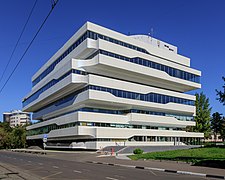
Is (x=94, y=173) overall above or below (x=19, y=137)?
above

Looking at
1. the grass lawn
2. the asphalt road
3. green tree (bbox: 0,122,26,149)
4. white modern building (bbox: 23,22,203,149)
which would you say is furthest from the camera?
green tree (bbox: 0,122,26,149)

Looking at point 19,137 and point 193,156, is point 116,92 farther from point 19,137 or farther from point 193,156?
point 19,137

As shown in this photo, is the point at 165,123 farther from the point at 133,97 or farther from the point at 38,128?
the point at 38,128

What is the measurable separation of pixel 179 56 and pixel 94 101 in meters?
31.1

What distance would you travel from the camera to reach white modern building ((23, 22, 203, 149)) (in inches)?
2293

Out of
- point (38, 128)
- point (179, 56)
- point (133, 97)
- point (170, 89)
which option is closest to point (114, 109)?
point (133, 97)

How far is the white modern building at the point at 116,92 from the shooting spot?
58.2 m

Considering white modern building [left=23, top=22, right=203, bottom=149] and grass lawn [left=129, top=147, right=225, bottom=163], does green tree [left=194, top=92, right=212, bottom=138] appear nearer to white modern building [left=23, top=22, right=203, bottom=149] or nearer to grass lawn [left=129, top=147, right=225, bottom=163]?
white modern building [left=23, top=22, right=203, bottom=149]

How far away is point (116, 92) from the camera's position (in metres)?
60.4

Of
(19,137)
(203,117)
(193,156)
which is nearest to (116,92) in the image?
(193,156)

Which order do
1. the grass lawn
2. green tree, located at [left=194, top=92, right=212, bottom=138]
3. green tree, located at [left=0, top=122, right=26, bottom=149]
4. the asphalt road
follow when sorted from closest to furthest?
the asphalt road → the grass lawn → green tree, located at [left=194, top=92, right=212, bottom=138] → green tree, located at [left=0, top=122, right=26, bottom=149]

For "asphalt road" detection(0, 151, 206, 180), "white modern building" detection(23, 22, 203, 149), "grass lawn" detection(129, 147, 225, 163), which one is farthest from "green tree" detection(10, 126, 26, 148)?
"asphalt road" detection(0, 151, 206, 180)

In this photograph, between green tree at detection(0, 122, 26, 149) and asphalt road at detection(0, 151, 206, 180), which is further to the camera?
green tree at detection(0, 122, 26, 149)

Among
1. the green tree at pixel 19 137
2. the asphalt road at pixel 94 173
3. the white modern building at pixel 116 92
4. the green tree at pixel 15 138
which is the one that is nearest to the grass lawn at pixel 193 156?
the asphalt road at pixel 94 173
